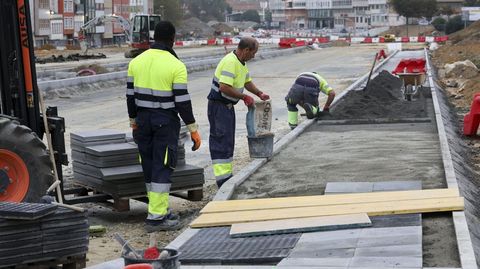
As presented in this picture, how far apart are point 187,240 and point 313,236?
116cm

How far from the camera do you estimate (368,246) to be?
24.4ft

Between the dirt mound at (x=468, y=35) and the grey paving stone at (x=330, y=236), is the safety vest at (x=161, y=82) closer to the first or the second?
the grey paving stone at (x=330, y=236)

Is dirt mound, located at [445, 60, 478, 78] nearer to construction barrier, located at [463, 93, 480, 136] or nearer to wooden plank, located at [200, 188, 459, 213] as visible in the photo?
construction barrier, located at [463, 93, 480, 136]

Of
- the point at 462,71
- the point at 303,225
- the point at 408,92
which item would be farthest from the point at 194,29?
the point at 303,225

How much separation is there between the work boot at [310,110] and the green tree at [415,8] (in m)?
138

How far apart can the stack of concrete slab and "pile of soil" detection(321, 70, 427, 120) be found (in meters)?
8.01

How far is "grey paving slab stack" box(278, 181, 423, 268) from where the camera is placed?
6.95m

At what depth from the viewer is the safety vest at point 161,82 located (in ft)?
32.2

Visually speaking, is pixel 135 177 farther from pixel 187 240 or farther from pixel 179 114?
pixel 187 240

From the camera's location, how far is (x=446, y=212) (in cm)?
851

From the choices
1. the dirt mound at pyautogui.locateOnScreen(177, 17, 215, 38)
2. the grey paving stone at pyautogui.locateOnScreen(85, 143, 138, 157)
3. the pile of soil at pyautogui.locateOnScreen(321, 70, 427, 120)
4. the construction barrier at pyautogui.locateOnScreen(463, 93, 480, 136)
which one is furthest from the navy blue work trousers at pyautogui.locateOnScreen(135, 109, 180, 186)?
the dirt mound at pyautogui.locateOnScreen(177, 17, 215, 38)

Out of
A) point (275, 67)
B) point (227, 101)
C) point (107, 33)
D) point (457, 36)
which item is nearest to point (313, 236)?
point (227, 101)

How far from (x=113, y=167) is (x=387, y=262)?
454 centimetres

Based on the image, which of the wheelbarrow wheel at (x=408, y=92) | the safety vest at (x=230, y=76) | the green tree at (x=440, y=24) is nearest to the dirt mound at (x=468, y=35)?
the green tree at (x=440, y=24)
